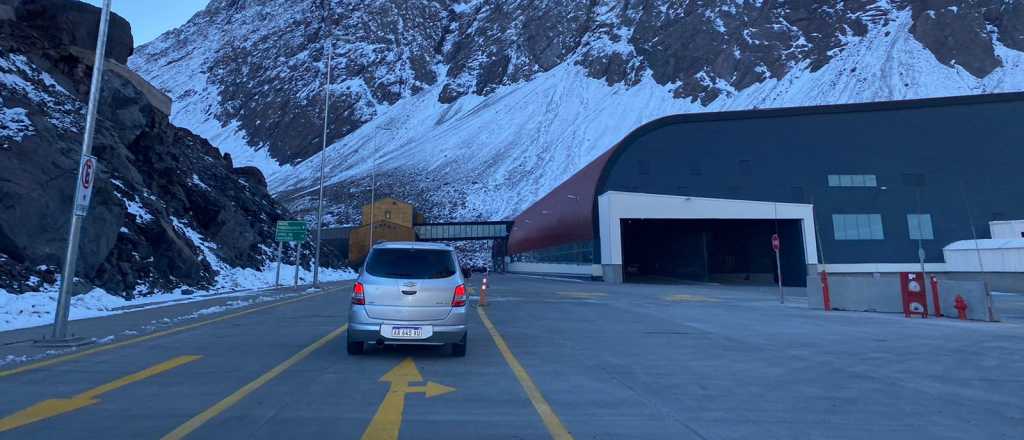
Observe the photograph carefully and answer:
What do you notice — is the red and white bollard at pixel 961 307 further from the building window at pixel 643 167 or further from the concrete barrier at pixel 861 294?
the building window at pixel 643 167

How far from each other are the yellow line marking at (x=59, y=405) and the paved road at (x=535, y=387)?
0.09ft

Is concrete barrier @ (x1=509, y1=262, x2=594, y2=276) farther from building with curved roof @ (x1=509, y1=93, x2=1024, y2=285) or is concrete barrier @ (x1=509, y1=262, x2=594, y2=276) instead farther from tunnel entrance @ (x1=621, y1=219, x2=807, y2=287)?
tunnel entrance @ (x1=621, y1=219, x2=807, y2=287)

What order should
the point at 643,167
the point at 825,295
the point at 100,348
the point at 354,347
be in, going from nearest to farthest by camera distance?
the point at 354,347 → the point at 100,348 → the point at 825,295 → the point at 643,167

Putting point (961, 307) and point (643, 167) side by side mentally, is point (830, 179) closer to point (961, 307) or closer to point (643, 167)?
point (643, 167)

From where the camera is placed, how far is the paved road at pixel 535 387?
470 cm

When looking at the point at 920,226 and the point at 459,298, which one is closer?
the point at 459,298

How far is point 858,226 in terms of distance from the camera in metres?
41.9

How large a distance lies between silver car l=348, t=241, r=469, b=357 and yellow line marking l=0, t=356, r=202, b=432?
2.68 metres

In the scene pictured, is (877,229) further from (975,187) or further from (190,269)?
(190,269)

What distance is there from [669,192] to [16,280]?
3909cm

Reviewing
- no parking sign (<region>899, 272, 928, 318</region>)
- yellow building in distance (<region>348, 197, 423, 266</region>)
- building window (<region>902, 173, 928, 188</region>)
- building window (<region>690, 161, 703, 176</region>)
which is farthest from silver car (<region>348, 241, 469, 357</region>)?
yellow building in distance (<region>348, 197, 423, 266</region>)

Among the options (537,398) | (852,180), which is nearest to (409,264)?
(537,398)

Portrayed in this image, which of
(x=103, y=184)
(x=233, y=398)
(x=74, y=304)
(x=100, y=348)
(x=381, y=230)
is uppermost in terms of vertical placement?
(x=381, y=230)

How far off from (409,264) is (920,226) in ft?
154
